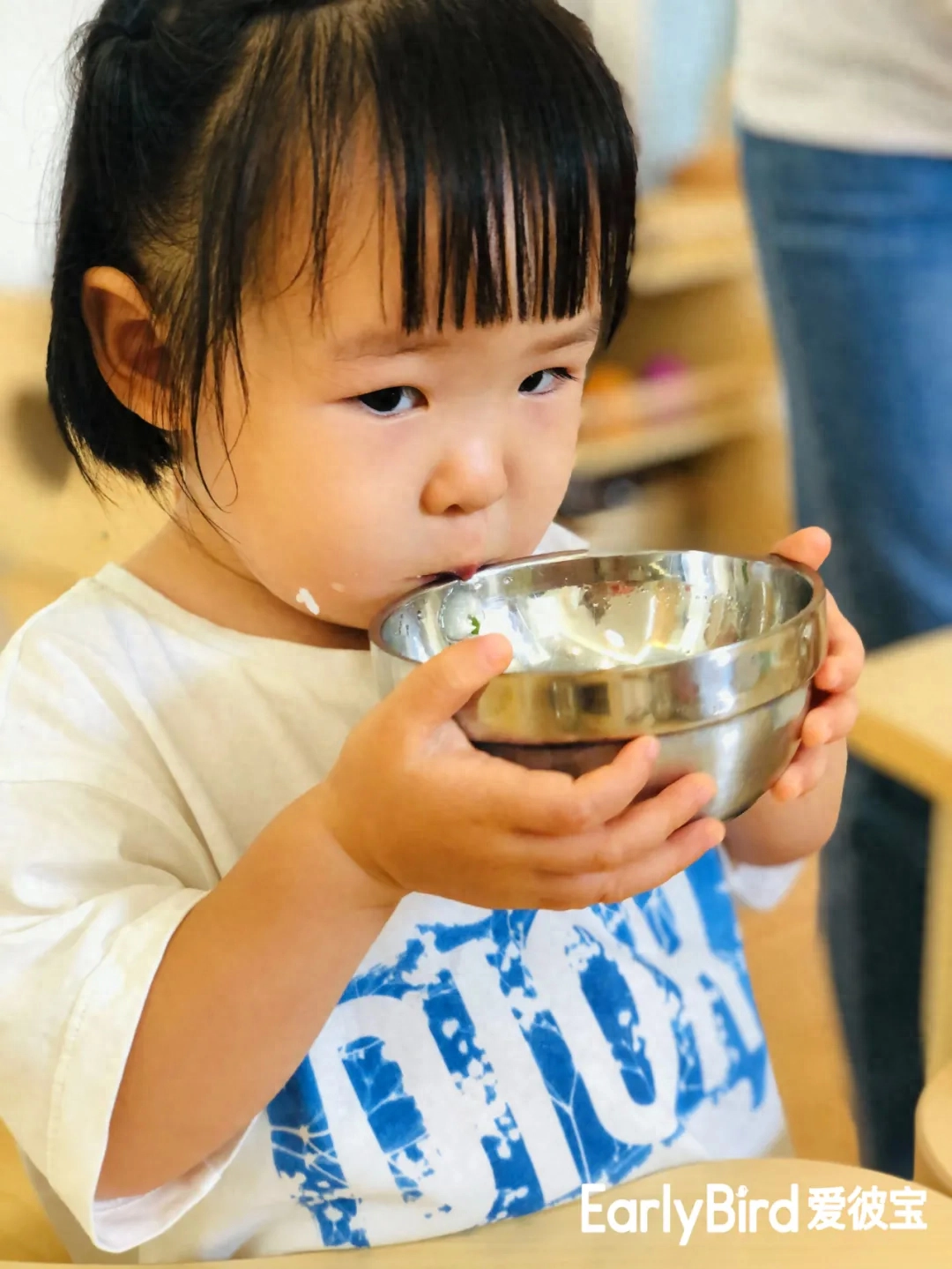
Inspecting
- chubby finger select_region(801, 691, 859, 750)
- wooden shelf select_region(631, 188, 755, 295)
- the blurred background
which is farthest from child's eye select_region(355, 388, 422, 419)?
wooden shelf select_region(631, 188, 755, 295)

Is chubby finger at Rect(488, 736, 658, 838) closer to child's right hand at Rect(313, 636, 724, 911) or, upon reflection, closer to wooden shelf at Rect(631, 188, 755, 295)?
child's right hand at Rect(313, 636, 724, 911)

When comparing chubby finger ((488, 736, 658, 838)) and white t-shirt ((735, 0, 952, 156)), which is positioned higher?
white t-shirt ((735, 0, 952, 156))

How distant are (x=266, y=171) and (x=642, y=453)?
1.89 meters

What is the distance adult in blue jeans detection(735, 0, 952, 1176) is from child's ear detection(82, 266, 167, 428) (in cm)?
55

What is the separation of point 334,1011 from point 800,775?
26 cm

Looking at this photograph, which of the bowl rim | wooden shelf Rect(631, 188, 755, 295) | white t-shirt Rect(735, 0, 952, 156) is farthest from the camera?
wooden shelf Rect(631, 188, 755, 295)

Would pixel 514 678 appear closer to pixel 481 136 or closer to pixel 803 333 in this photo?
pixel 481 136

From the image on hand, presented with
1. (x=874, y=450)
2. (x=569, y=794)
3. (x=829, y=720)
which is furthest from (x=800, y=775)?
(x=874, y=450)

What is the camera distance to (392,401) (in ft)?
1.90

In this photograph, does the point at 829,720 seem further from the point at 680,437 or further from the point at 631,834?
the point at 680,437

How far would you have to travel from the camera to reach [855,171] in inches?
37.3

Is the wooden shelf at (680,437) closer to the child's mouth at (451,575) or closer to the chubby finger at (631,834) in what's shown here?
the child's mouth at (451,575)

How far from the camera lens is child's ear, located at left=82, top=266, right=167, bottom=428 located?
23.8 inches

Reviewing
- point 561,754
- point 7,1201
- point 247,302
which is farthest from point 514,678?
point 7,1201
